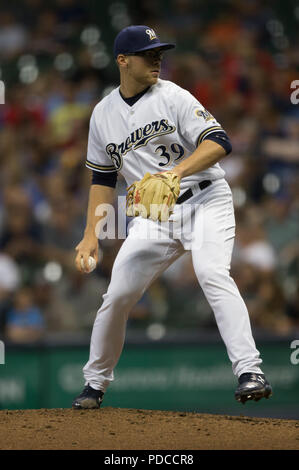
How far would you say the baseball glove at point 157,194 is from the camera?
12.3 feet

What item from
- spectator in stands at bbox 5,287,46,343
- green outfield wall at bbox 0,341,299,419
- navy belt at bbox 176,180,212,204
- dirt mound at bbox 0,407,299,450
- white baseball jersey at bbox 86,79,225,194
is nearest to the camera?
dirt mound at bbox 0,407,299,450

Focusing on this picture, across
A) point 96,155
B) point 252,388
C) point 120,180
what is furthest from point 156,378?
point 252,388

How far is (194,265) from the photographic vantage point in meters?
4.11

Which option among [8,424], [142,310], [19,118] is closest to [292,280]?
[142,310]

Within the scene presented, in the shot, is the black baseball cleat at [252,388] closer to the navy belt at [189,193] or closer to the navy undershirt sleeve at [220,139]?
the navy belt at [189,193]

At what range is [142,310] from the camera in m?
7.13

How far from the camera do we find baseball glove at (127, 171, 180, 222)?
3.76 metres

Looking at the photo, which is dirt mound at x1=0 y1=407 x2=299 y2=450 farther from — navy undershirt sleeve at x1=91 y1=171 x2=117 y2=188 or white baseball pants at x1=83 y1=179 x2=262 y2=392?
navy undershirt sleeve at x1=91 y1=171 x2=117 y2=188

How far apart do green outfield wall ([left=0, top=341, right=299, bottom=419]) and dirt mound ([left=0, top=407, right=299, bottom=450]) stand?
2.14 meters

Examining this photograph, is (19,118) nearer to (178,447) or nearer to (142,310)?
(142,310)

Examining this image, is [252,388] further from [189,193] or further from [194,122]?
[194,122]

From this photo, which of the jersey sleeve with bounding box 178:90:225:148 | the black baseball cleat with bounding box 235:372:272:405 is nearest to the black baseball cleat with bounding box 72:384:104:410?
the black baseball cleat with bounding box 235:372:272:405

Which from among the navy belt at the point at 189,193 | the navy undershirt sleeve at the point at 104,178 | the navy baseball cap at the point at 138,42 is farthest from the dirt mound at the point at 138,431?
the navy baseball cap at the point at 138,42

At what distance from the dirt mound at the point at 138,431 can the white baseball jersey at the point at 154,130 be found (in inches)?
47.4
